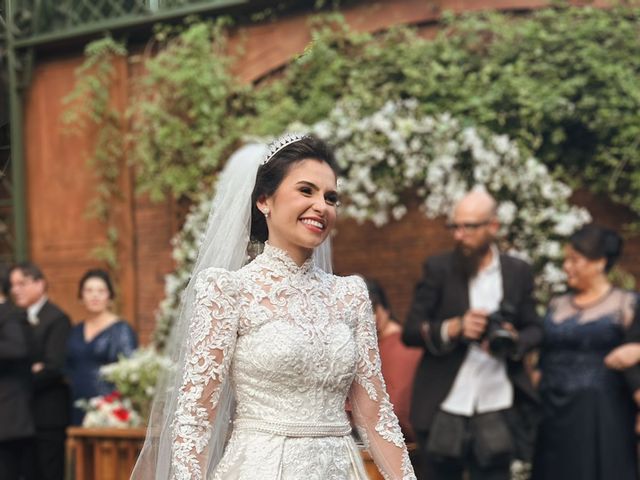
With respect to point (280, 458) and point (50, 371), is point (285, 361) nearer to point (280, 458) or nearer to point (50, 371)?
point (280, 458)

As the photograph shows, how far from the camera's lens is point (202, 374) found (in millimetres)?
3479

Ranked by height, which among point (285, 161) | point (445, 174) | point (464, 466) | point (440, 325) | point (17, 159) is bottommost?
point (464, 466)

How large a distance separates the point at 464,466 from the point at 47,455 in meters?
3.32

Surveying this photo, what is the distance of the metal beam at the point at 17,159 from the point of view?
11.9m

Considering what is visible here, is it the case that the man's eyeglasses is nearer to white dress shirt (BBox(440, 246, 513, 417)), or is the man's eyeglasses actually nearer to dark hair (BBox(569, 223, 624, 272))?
white dress shirt (BBox(440, 246, 513, 417))

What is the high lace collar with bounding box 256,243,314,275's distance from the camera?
12.2ft

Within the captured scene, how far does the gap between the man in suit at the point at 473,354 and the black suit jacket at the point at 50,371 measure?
292cm

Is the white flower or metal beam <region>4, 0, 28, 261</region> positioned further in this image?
metal beam <region>4, 0, 28, 261</region>

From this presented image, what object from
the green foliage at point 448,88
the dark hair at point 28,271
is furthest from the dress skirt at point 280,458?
the green foliage at point 448,88

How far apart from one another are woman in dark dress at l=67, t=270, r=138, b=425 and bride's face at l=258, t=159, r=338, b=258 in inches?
195

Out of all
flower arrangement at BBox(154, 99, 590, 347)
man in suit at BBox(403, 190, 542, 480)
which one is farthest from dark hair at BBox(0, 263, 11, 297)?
man in suit at BBox(403, 190, 542, 480)

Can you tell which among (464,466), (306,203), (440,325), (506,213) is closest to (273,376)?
(306,203)

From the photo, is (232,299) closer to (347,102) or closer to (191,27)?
(347,102)

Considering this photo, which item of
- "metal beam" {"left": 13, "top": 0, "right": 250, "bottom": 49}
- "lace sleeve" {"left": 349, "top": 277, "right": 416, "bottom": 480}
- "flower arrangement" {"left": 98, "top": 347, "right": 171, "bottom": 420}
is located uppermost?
"metal beam" {"left": 13, "top": 0, "right": 250, "bottom": 49}
